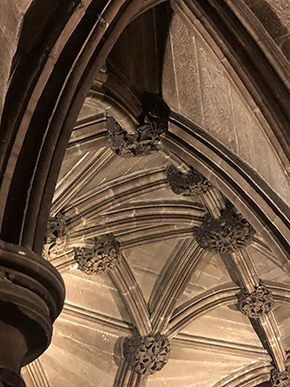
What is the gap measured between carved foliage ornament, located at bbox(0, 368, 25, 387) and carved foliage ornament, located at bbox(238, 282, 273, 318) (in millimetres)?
6873

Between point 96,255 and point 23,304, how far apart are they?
559 cm

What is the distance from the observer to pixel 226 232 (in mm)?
7344

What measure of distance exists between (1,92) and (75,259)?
20.1ft

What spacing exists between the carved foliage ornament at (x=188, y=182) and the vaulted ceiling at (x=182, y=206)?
1.2 inches

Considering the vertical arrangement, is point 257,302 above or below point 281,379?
above

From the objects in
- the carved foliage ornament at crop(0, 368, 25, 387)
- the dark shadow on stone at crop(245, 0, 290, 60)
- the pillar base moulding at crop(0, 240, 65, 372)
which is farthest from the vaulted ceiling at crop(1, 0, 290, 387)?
the carved foliage ornament at crop(0, 368, 25, 387)

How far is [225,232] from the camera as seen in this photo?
24.1 ft

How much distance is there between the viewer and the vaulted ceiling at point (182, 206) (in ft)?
16.1

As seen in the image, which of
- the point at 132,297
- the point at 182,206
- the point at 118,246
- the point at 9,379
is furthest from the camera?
the point at 132,297

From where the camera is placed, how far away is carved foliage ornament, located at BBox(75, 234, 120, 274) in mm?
7852

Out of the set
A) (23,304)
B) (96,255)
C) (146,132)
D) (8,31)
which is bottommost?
(23,304)

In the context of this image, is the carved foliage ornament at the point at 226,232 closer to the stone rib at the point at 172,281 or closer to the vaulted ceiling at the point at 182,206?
the vaulted ceiling at the point at 182,206

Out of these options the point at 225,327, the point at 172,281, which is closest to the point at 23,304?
the point at 172,281

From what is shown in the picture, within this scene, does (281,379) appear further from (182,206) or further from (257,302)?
(182,206)
